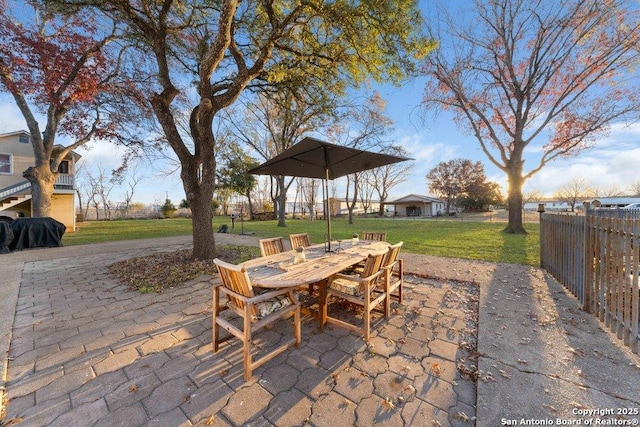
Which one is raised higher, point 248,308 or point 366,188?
point 366,188

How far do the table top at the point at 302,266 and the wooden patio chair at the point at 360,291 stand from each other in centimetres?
24

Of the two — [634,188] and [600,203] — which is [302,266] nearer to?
[600,203]

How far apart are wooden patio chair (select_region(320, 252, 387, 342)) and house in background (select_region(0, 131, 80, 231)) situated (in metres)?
18.9

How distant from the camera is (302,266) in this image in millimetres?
2742

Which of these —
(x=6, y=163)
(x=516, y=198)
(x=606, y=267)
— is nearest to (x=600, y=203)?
(x=516, y=198)

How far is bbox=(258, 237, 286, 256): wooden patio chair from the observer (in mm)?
3740

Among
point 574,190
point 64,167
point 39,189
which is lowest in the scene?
point 39,189

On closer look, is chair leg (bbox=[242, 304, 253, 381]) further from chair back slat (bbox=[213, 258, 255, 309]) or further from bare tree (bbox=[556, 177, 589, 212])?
bare tree (bbox=[556, 177, 589, 212])

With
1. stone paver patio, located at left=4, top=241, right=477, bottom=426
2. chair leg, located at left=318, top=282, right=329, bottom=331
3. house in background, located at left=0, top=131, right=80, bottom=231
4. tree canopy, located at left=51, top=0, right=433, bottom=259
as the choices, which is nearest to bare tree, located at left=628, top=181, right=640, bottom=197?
tree canopy, located at left=51, top=0, right=433, bottom=259

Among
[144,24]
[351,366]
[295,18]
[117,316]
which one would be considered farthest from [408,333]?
[144,24]

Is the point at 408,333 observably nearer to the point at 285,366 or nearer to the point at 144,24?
the point at 285,366

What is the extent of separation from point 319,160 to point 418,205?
3842 cm

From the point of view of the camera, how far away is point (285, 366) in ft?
6.98

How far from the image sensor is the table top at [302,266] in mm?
2236
